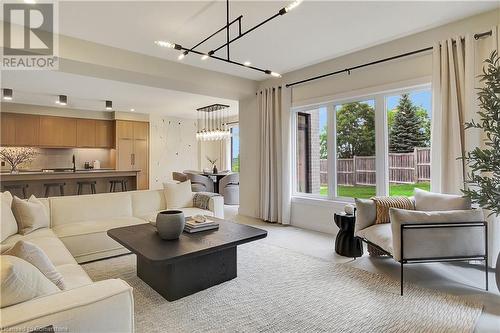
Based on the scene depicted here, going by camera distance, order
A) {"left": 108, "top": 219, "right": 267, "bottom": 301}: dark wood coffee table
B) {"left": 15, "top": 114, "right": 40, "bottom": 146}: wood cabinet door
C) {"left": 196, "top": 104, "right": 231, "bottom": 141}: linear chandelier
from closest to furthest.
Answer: {"left": 108, "top": 219, "right": 267, "bottom": 301}: dark wood coffee table, {"left": 15, "top": 114, "right": 40, "bottom": 146}: wood cabinet door, {"left": 196, "top": 104, "right": 231, "bottom": 141}: linear chandelier

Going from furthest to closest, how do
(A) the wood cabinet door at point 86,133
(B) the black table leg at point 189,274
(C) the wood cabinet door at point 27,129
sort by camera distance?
(A) the wood cabinet door at point 86,133 → (C) the wood cabinet door at point 27,129 → (B) the black table leg at point 189,274

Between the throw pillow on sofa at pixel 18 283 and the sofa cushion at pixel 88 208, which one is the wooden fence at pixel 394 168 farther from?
the throw pillow on sofa at pixel 18 283

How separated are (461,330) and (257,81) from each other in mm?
4859

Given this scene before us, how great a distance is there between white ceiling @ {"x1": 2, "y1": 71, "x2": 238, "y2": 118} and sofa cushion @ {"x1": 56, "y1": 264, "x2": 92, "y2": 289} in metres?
4.18

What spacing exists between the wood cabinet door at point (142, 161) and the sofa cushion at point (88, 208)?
5466 mm

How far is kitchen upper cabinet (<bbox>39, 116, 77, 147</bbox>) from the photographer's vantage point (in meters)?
7.94

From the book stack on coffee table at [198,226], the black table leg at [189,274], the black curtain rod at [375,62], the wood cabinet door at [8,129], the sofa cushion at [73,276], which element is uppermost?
the black curtain rod at [375,62]

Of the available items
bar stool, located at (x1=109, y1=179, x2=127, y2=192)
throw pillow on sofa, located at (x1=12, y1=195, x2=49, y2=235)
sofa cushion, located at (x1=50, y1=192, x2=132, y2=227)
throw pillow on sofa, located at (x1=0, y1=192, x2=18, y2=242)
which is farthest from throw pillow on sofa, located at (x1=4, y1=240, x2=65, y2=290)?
bar stool, located at (x1=109, y1=179, x2=127, y2=192)

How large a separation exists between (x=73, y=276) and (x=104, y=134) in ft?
26.5

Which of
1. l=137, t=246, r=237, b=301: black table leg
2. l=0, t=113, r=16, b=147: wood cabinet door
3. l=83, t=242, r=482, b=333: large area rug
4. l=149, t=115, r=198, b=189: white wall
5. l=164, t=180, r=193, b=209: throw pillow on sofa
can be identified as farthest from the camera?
l=149, t=115, r=198, b=189: white wall

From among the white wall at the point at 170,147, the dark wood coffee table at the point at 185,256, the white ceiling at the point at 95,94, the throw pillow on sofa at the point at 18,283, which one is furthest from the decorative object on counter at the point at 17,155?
the throw pillow on sofa at the point at 18,283

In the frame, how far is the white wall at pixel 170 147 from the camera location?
31.3 feet

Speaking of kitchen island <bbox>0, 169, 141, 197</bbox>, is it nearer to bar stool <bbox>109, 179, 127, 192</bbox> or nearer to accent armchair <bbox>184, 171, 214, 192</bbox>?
bar stool <bbox>109, 179, 127, 192</bbox>

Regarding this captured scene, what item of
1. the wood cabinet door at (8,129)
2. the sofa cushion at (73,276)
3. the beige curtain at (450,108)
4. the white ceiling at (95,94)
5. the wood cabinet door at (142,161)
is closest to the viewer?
the sofa cushion at (73,276)
